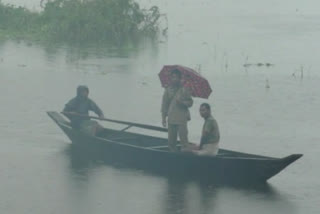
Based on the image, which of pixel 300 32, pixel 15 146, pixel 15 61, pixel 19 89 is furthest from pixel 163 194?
pixel 300 32

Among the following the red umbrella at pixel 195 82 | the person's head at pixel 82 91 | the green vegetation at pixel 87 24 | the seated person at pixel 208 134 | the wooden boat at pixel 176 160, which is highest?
the green vegetation at pixel 87 24

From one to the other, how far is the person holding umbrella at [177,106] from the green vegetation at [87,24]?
2126 cm

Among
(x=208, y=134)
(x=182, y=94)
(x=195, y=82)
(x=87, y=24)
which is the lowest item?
(x=208, y=134)

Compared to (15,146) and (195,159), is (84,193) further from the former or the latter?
(15,146)

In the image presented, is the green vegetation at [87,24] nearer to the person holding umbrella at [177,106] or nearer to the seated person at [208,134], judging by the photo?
the person holding umbrella at [177,106]

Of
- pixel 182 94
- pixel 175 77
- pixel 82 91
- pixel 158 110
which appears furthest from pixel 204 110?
pixel 158 110

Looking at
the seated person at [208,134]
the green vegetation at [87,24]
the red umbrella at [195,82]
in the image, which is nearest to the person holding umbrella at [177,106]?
the red umbrella at [195,82]

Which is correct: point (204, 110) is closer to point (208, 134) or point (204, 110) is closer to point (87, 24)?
point (208, 134)

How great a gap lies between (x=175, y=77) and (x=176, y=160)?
4.90 ft

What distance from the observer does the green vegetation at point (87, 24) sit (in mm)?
39531

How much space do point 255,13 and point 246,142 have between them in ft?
138

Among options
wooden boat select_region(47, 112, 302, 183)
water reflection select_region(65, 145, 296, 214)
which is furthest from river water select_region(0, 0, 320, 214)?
wooden boat select_region(47, 112, 302, 183)

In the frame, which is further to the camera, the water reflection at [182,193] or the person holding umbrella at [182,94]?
the person holding umbrella at [182,94]

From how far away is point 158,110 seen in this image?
2653cm
